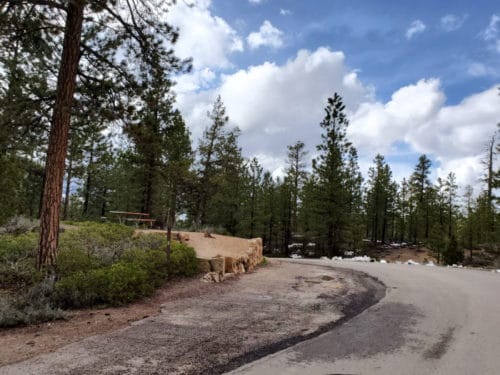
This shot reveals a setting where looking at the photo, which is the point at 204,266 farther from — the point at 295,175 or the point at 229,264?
the point at 295,175

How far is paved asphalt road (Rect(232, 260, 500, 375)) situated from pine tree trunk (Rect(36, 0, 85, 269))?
5310mm

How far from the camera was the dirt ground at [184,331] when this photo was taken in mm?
3840

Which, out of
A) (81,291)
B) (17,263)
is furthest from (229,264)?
(17,263)

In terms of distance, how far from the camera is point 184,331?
4965 mm

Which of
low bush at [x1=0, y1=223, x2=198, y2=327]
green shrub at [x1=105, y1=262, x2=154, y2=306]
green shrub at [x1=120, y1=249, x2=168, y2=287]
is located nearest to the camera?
low bush at [x1=0, y1=223, x2=198, y2=327]

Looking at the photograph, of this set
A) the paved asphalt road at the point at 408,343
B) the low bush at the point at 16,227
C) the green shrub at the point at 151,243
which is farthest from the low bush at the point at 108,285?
the low bush at the point at 16,227

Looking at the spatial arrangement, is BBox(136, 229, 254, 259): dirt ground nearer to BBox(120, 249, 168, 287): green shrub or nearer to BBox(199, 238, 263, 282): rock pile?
BBox(199, 238, 263, 282): rock pile

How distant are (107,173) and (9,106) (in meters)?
29.6

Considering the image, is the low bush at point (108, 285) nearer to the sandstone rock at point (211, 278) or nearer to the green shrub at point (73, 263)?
the green shrub at point (73, 263)

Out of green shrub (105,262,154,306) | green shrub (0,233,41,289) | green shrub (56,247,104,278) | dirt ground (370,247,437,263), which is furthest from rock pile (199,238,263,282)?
dirt ground (370,247,437,263)

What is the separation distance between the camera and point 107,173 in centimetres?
3506

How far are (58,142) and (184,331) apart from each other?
467cm

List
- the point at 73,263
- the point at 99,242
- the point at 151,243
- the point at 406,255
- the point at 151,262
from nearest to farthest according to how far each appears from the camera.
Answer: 1. the point at 73,263
2. the point at 151,262
3. the point at 99,242
4. the point at 151,243
5. the point at 406,255

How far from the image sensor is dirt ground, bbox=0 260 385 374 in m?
3.84
